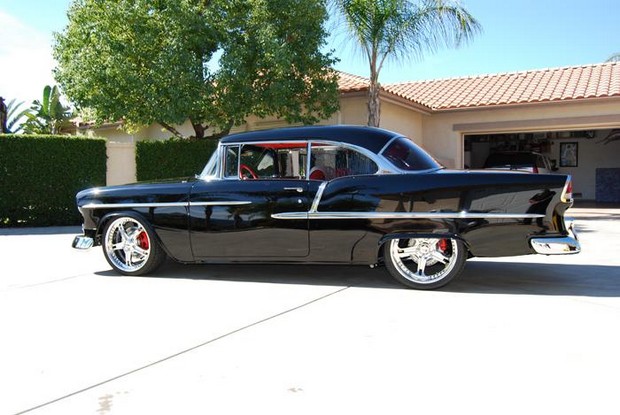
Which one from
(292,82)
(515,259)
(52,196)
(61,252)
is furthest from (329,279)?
(52,196)

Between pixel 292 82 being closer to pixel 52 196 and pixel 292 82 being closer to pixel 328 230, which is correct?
pixel 52 196

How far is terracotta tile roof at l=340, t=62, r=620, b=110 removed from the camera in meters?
15.4

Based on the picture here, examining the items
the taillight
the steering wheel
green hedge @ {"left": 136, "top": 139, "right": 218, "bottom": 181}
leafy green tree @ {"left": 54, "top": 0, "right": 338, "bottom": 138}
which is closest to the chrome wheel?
the steering wheel

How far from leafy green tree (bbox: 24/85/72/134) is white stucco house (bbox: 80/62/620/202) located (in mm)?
7475

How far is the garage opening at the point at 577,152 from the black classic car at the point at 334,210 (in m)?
16.8

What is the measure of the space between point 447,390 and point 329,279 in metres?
3.01

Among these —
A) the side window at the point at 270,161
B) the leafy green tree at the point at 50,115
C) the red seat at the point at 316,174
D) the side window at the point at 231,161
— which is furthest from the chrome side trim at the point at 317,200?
the leafy green tree at the point at 50,115

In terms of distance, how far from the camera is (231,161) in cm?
580

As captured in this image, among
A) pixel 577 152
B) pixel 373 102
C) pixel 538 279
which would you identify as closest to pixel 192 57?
pixel 373 102

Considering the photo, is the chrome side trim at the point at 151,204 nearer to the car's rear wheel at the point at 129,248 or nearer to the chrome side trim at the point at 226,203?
the chrome side trim at the point at 226,203

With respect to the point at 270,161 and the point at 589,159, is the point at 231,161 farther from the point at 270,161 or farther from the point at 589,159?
the point at 589,159

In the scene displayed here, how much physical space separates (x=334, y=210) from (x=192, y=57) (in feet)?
27.1

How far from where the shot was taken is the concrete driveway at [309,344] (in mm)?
2738

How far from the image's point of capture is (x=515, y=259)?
704cm
